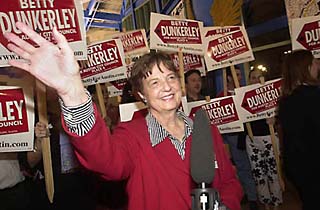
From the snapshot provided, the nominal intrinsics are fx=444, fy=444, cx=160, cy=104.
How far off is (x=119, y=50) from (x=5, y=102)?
1.29 meters

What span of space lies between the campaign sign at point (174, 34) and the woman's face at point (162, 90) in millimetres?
1978

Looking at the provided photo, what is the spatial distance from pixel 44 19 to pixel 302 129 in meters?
1.61

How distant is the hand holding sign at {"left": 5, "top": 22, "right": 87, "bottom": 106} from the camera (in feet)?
3.60

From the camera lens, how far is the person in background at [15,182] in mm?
2703

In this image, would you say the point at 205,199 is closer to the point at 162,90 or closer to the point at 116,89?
the point at 162,90

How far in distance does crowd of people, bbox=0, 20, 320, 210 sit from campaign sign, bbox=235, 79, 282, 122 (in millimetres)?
1180

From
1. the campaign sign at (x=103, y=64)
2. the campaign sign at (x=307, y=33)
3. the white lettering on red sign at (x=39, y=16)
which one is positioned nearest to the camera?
the white lettering on red sign at (x=39, y=16)

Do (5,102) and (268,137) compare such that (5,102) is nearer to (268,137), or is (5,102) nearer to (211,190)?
(211,190)

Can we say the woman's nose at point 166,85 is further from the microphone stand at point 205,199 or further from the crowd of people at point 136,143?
the microphone stand at point 205,199

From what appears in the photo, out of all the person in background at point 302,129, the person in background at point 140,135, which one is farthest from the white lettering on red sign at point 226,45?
the person in background at point 140,135

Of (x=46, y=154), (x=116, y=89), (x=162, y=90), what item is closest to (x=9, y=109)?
(x=46, y=154)

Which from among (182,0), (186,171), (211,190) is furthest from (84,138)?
(182,0)

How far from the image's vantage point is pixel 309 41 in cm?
396

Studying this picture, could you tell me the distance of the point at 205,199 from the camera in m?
0.90
